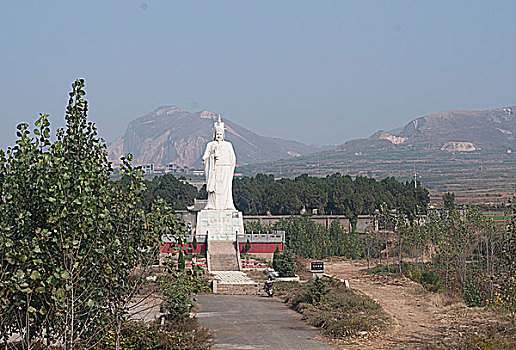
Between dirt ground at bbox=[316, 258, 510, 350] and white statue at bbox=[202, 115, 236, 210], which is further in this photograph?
white statue at bbox=[202, 115, 236, 210]

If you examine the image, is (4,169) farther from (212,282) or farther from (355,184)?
(355,184)

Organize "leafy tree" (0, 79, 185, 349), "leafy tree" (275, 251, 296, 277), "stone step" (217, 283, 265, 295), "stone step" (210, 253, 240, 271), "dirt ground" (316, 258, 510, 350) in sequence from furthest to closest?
"stone step" (210, 253, 240, 271) < "leafy tree" (275, 251, 296, 277) < "stone step" (217, 283, 265, 295) < "dirt ground" (316, 258, 510, 350) < "leafy tree" (0, 79, 185, 349)

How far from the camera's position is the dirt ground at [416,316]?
53.1 feet

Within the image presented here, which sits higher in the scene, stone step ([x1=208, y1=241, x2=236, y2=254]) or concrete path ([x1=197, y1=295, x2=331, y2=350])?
stone step ([x1=208, y1=241, x2=236, y2=254])

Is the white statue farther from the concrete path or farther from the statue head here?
the concrete path

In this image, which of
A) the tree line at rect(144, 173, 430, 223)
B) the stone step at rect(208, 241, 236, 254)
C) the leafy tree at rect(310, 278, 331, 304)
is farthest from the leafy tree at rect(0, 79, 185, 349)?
the tree line at rect(144, 173, 430, 223)

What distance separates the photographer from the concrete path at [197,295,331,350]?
1622cm

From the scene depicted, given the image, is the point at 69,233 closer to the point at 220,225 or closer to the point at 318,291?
the point at 318,291

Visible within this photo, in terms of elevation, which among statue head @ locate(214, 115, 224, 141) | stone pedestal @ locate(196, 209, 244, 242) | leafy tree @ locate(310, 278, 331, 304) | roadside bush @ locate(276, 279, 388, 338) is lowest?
roadside bush @ locate(276, 279, 388, 338)

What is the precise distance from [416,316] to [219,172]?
68.3 feet

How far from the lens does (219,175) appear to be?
39344 millimetres

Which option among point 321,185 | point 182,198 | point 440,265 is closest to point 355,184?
point 321,185

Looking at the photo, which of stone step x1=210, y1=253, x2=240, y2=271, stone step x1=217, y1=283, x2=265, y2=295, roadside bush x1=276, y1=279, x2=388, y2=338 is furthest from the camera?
stone step x1=210, y1=253, x2=240, y2=271

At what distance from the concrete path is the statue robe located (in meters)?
14.6
